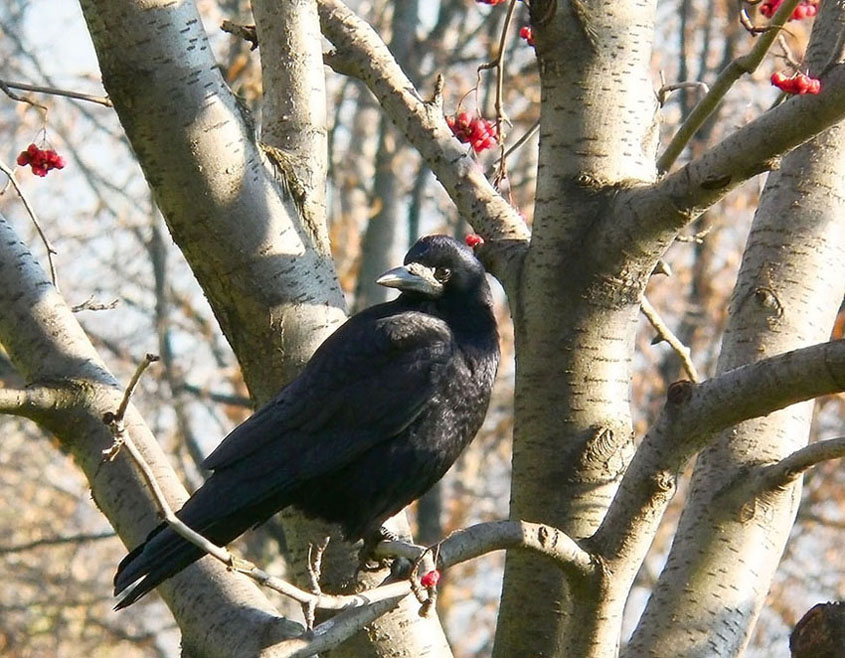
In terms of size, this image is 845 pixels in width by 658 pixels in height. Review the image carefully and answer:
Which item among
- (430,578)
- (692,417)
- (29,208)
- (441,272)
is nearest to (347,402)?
(441,272)

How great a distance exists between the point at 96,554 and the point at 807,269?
42.9ft

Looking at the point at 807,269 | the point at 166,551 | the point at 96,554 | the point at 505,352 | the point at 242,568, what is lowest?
the point at 242,568

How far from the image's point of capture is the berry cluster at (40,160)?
448 cm

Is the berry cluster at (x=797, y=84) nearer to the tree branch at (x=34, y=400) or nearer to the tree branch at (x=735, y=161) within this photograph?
the tree branch at (x=735, y=161)

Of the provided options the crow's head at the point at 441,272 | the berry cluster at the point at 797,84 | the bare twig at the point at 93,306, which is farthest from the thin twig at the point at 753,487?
the bare twig at the point at 93,306

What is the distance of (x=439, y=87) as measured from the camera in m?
4.46

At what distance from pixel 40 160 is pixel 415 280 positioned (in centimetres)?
123

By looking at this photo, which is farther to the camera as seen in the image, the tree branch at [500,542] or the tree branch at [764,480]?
the tree branch at [764,480]

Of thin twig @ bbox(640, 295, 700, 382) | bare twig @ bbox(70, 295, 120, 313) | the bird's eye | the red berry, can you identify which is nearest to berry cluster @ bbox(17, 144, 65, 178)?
bare twig @ bbox(70, 295, 120, 313)

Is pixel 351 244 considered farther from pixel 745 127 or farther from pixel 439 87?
pixel 745 127

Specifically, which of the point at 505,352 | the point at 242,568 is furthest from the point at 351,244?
the point at 242,568

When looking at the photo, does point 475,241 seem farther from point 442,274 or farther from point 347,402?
point 347,402

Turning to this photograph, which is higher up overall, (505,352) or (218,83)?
(505,352)

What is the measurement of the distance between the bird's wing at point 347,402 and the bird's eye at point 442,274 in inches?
11.3
